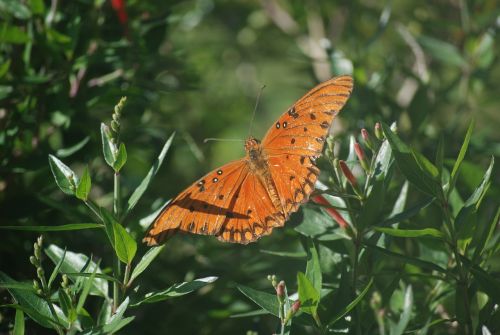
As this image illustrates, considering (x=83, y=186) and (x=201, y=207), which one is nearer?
(x=83, y=186)

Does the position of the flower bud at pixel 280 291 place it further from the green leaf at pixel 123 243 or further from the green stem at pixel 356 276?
the green leaf at pixel 123 243

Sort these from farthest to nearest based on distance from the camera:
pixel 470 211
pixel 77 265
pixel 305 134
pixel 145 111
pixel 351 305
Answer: pixel 145 111 < pixel 305 134 < pixel 77 265 < pixel 470 211 < pixel 351 305

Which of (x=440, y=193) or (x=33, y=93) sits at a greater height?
(x=33, y=93)

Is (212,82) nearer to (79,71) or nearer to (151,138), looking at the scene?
(151,138)

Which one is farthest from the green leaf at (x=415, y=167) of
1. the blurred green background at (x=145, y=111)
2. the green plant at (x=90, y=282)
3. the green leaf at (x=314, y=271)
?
the green plant at (x=90, y=282)

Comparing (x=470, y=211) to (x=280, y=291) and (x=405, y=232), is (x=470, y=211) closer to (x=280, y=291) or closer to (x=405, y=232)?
(x=405, y=232)

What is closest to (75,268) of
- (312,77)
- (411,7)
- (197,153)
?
(197,153)

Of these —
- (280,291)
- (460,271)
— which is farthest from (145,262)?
(460,271)
